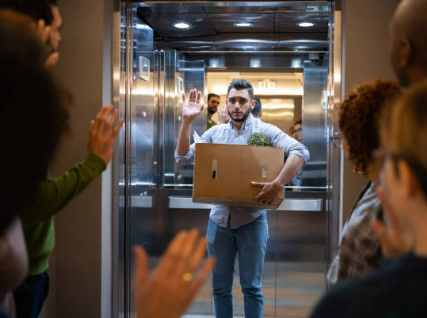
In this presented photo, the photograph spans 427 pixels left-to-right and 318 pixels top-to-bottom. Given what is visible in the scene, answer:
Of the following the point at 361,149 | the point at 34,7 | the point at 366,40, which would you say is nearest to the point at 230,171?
the point at 366,40

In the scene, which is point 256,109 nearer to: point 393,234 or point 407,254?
point 393,234

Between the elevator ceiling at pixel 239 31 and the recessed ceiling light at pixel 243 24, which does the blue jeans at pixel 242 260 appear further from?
the recessed ceiling light at pixel 243 24

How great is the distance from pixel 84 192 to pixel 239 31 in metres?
2.79

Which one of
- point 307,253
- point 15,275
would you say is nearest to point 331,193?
point 307,253

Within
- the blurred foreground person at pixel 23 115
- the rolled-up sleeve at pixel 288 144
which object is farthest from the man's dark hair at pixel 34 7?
the rolled-up sleeve at pixel 288 144

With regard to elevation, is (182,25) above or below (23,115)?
above

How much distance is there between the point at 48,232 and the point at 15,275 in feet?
1.76

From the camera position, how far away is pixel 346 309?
2.35 ft

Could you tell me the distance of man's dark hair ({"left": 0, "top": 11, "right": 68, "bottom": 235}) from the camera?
63 cm

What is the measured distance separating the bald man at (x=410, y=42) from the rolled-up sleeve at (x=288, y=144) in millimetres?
1549

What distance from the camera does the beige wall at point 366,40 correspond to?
2391mm

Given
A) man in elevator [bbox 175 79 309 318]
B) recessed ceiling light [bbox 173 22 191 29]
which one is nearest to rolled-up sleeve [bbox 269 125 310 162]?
man in elevator [bbox 175 79 309 318]

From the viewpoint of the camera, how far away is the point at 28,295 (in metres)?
1.65

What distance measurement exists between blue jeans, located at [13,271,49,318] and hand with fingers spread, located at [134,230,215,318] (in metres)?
1.09
